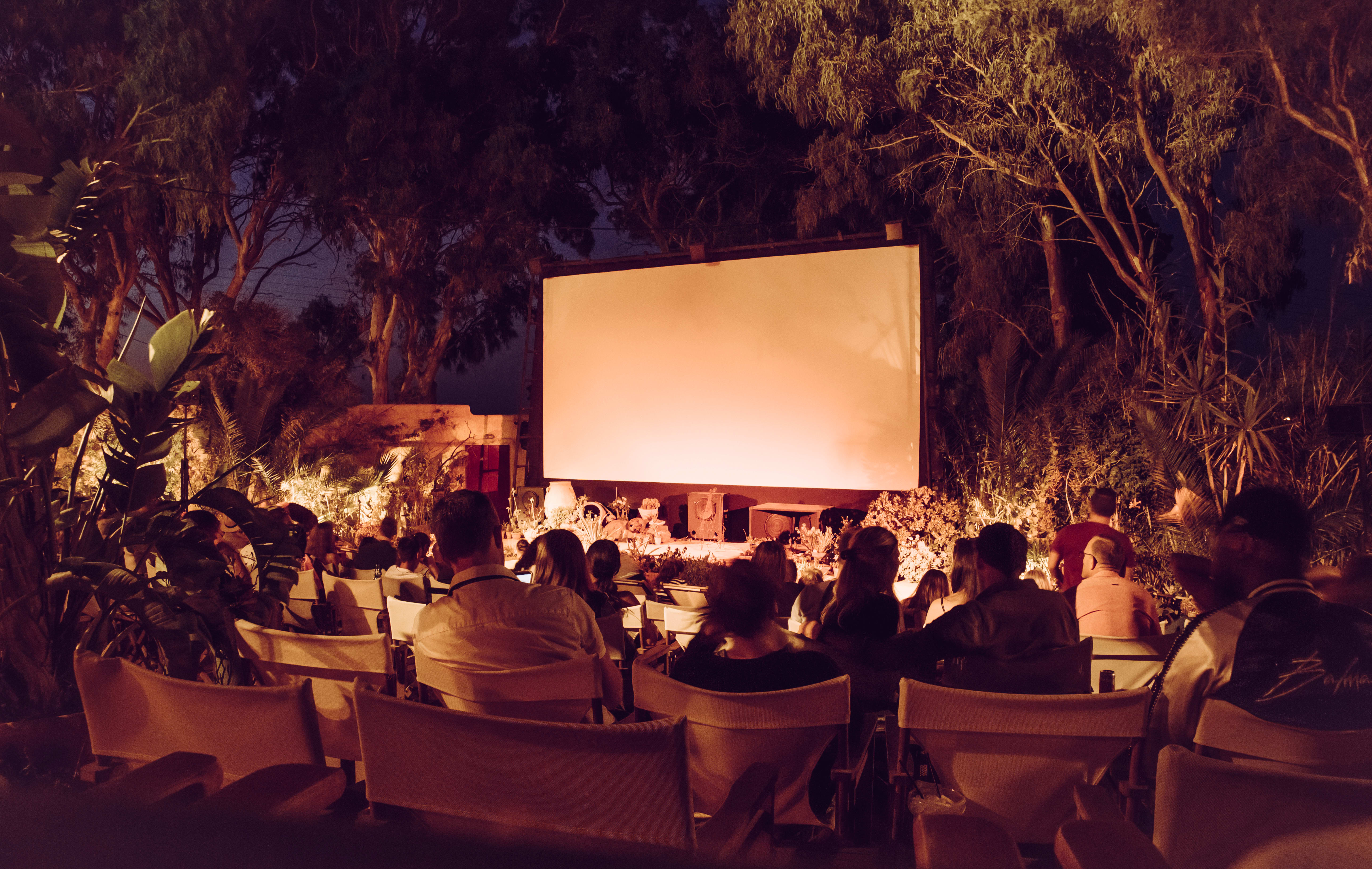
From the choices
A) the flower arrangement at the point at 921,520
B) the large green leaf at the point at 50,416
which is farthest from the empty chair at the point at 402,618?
the flower arrangement at the point at 921,520

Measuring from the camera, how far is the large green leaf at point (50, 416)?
2.02 meters

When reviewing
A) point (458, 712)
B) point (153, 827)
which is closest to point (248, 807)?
point (458, 712)

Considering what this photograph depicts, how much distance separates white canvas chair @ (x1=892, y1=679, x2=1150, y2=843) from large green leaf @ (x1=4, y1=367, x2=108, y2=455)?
2.07 meters

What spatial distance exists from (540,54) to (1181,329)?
12.0 metres

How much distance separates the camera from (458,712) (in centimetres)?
125

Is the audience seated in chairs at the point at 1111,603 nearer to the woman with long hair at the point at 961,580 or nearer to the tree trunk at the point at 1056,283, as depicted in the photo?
the woman with long hair at the point at 961,580

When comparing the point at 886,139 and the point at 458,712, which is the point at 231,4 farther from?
the point at 458,712

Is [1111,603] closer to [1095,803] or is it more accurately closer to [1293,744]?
[1293,744]

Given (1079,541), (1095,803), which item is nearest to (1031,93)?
(1079,541)

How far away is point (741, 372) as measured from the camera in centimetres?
938

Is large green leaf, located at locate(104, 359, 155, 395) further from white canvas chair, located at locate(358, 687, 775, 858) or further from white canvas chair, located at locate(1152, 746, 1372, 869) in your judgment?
white canvas chair, located at locate(1152, 746, 1372, 869)

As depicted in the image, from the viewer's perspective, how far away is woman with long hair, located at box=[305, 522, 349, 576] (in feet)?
16.6

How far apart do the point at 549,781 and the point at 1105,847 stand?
2.44 ft

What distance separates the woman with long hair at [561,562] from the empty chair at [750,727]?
120 centimetres
